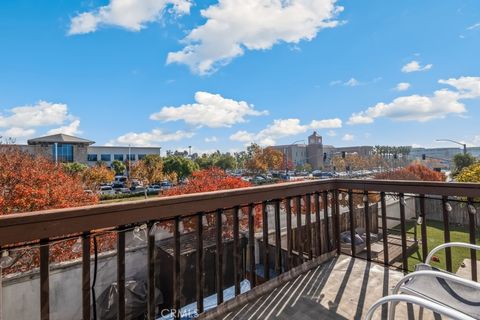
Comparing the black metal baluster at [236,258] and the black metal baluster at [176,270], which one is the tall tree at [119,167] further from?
the black metal baluster at [176,270]

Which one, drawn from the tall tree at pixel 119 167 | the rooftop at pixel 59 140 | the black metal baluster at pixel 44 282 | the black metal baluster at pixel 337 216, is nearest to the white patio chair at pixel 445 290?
the black metal baluster at pixel 337 216

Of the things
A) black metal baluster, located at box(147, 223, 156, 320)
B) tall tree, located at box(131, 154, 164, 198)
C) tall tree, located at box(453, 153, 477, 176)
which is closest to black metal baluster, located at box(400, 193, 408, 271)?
black metal baluster, located at box(147, 223, 156, 320)

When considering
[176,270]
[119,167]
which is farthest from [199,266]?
[119,167]

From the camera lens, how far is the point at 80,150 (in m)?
38.1

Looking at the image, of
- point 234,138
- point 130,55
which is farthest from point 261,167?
point 130,55

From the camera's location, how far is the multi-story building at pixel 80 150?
34612mm

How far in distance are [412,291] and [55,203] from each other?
9.56 m

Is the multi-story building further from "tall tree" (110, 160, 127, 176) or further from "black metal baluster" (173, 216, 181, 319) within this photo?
"black metal baluster" (173, 216, 181, 319)

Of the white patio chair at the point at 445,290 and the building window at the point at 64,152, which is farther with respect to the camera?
the building window at the point at 64,152

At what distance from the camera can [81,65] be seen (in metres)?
13.8

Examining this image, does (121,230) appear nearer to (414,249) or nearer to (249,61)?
(414,249)

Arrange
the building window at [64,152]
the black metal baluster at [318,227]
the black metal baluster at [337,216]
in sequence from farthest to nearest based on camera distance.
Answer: the building window at [64,152] < the black metal baluster at [337,216] < the black metal baluster at [318,227]

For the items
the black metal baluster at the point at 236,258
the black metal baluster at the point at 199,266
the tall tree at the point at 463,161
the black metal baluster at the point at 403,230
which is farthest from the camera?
the tall tree at the point at 463,161

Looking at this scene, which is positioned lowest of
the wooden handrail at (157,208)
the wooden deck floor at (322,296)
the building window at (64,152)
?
the wooden deck floor at (322,296)
